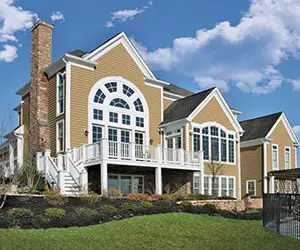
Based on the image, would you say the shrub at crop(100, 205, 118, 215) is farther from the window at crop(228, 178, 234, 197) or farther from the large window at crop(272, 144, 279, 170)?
the large window at crop(272, 144, 279, 170)

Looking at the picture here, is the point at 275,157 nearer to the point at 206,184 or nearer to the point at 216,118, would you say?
the point at 216,118

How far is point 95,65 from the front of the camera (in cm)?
2695

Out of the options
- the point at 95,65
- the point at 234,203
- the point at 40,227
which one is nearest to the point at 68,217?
the point at 40,227

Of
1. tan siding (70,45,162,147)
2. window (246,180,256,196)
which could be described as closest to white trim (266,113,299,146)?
window (246,180,256,196)

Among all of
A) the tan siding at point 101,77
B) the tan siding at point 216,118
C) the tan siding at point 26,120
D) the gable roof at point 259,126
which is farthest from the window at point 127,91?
the gable roof at point 259,126

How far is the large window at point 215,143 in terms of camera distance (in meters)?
29.5

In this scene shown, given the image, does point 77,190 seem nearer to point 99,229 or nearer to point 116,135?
point 116,135

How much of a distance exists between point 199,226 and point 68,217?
4212mm

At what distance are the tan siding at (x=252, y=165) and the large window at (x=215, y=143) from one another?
4501mm

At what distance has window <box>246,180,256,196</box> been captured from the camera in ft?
117

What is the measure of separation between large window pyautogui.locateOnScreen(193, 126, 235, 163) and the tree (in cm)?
34

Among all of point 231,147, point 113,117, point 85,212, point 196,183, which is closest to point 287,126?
point 231,147

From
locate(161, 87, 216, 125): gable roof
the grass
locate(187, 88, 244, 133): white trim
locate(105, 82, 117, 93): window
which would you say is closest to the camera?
the grass

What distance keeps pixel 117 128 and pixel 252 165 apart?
13.9 m
